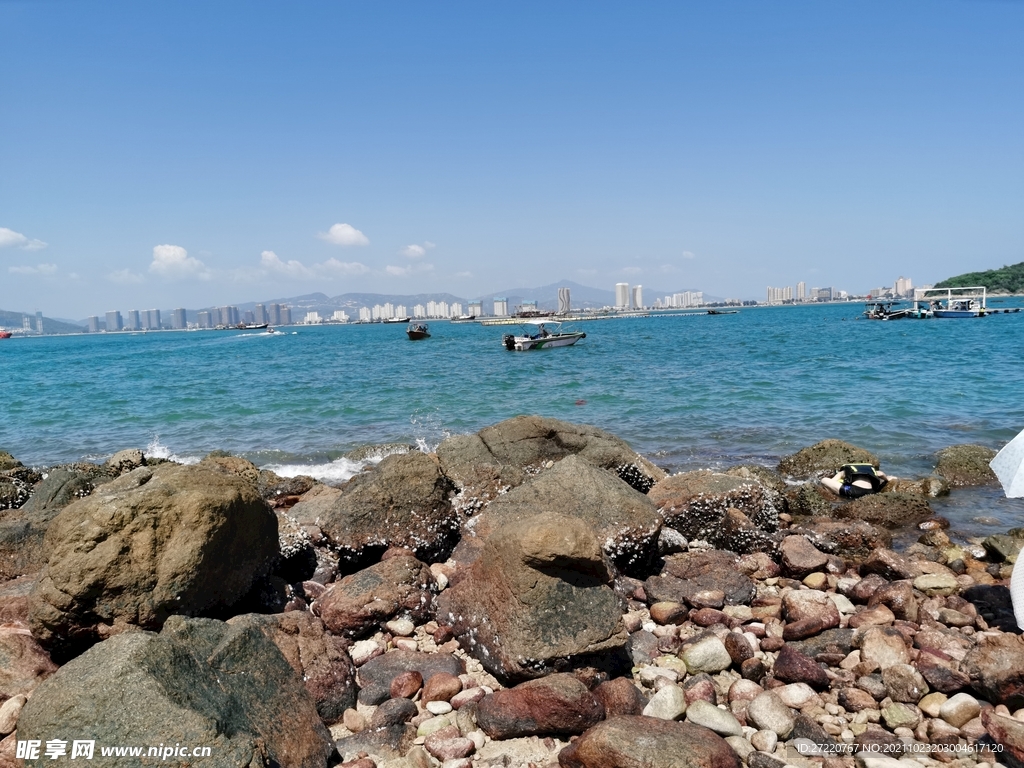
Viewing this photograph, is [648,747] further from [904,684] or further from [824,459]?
[824,459]

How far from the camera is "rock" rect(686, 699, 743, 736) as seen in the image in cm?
459

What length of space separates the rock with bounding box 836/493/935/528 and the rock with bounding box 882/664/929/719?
500 cm

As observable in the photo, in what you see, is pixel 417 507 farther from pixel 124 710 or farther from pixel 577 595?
pixel 124 710

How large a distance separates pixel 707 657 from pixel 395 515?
12.6 ft

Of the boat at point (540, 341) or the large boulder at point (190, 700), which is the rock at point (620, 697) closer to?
the large boulder at point (190, 700)

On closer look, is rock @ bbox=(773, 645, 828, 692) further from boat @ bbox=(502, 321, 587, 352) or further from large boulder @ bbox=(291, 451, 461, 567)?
boat @ bbox=(502, 321, 587, 352)

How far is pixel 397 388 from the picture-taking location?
93.9 ft

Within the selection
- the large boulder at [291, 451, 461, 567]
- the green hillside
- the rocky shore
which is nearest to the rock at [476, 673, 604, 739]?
the rocky shore

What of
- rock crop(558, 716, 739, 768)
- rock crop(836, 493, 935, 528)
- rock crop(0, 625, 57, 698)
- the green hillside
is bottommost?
rock crop(836, 493, 935, 528)

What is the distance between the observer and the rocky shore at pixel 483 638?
4031 millimetres

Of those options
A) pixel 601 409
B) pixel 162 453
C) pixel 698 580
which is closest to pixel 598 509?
pixel 698 580

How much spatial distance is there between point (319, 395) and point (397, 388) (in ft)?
11.4

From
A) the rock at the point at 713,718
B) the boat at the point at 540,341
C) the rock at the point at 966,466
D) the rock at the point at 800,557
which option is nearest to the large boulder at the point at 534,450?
the rock at the point at 800,557

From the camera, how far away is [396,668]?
18.1 ft
